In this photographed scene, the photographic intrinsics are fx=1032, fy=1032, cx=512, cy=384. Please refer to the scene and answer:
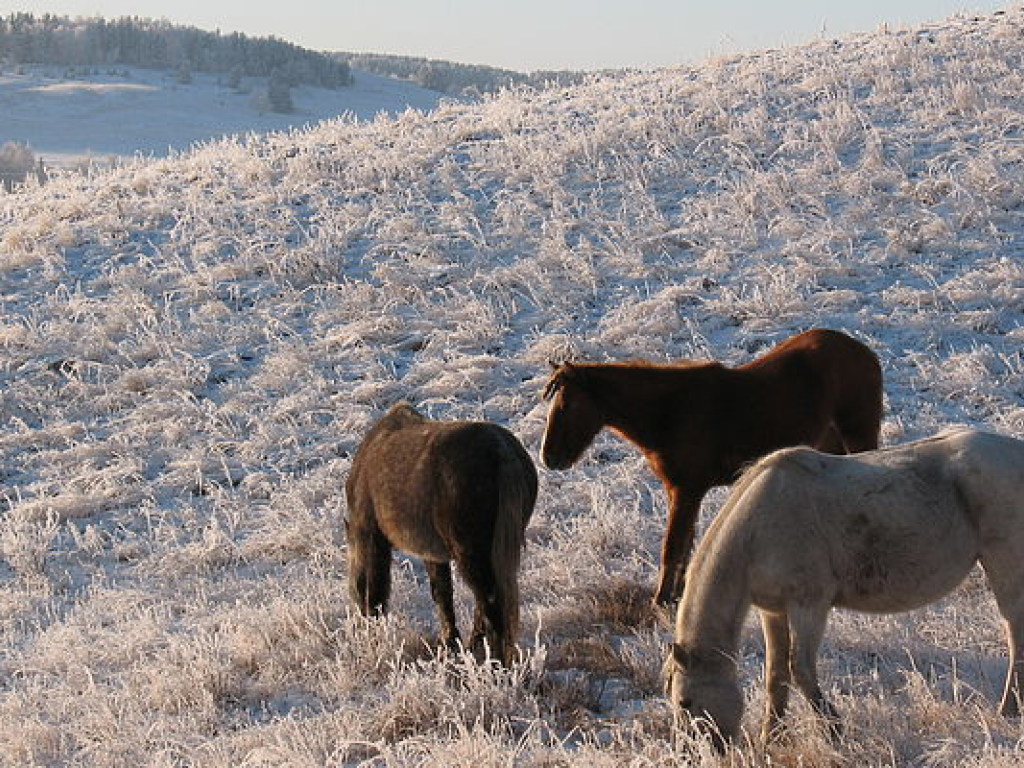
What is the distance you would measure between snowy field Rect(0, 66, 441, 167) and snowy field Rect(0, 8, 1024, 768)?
3407cm

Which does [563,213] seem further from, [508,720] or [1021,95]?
[508,720]

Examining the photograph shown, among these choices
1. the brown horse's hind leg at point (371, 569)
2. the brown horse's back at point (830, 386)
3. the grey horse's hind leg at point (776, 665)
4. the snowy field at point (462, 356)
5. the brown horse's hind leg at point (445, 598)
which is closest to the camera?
the grey horse's hind leg at point (776, 665)

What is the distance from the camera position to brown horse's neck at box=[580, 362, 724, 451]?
21.3 feet

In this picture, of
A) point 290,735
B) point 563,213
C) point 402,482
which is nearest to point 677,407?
point 402,482

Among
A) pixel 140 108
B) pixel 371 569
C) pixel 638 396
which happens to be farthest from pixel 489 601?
pixel 140 108

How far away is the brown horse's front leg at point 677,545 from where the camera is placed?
6.30 metres

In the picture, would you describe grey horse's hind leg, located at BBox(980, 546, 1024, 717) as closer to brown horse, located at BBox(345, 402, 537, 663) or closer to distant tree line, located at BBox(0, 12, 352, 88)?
brown horse, located at BBox(345, 402, 537, 663)

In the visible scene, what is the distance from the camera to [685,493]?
6.50 m

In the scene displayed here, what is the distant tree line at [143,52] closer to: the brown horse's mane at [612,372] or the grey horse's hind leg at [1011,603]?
the brown horse's mane at [612,372]

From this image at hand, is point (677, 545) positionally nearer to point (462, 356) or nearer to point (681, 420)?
point (681, 420)

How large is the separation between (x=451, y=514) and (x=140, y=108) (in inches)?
2502

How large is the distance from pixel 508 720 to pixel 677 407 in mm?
2520

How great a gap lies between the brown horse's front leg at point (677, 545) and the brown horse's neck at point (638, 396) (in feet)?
1.28

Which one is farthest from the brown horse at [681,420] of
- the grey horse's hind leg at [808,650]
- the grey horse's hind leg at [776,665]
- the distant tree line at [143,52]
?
the distant tree line at [143,52]
